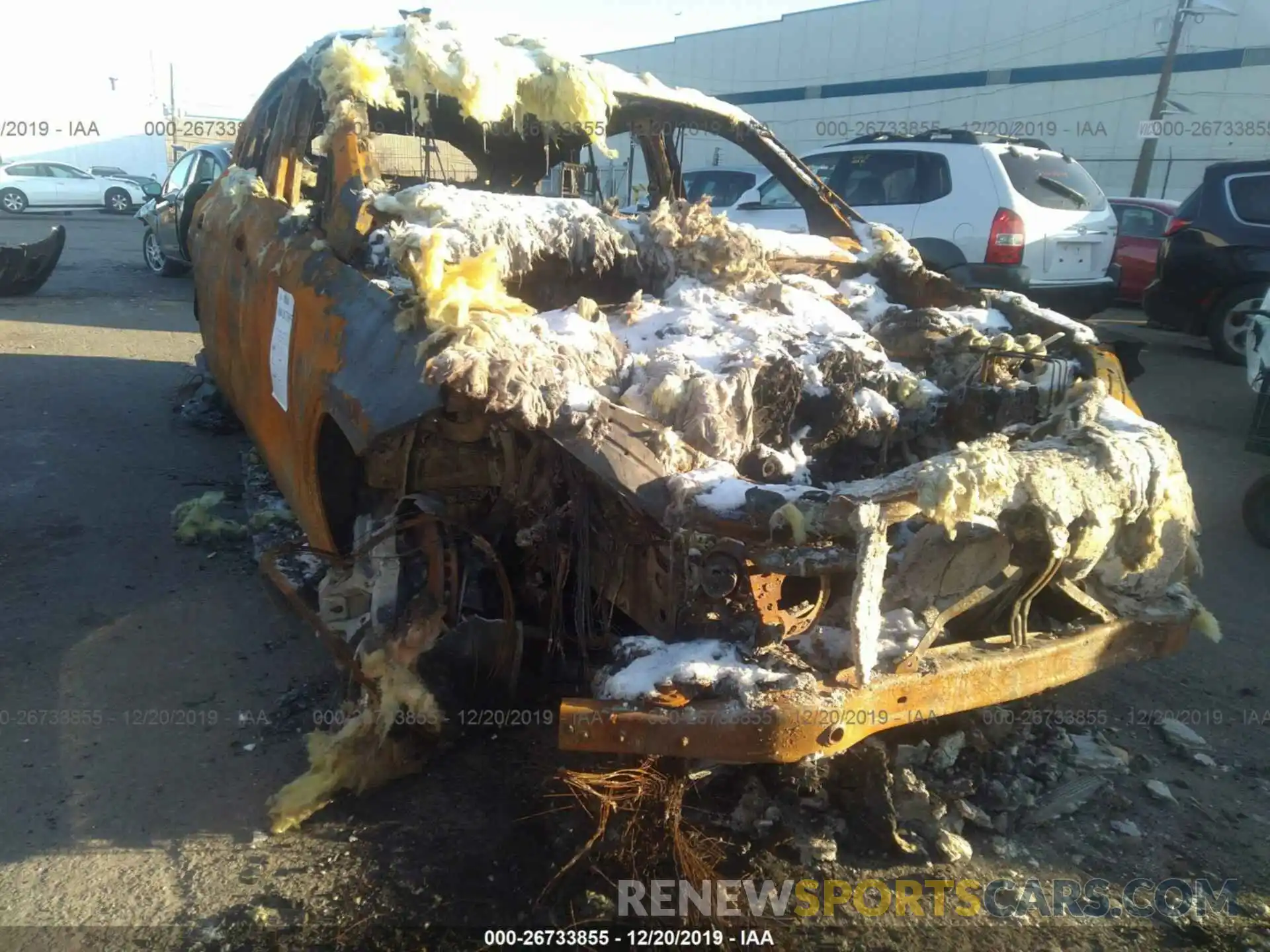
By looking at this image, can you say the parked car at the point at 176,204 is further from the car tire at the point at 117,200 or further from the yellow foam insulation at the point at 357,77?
the car tire at the point at 117,200

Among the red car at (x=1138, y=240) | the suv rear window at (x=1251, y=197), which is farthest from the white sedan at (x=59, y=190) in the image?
the suv rear window at (x=1251, y=197)

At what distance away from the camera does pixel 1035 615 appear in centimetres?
282

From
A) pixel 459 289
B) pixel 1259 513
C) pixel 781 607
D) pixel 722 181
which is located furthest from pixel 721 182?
Result: pixel 781 607

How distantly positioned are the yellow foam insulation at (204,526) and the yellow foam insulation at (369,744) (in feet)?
6.40

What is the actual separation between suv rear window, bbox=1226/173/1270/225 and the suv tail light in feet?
7.95

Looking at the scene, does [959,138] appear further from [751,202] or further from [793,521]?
[793,521]

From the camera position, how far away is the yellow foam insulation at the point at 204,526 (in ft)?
14.4

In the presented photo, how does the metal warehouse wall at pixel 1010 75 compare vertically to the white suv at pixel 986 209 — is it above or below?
above

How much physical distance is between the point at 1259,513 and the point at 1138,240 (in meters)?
8.13

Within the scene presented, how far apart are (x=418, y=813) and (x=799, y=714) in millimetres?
1182

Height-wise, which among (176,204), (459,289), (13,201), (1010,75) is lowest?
(13,201)

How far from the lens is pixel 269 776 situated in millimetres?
2809

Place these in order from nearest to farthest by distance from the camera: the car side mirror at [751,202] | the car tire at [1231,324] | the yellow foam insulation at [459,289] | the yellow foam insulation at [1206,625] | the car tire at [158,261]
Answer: the yellow foam insulation at [459,289]
the yellow foam insulation at [1206,625]
the car side mirror at [751,202]
the car tire at [1231,324]
the car tire at [158,261]

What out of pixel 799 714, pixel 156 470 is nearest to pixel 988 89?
pixel 156 470
